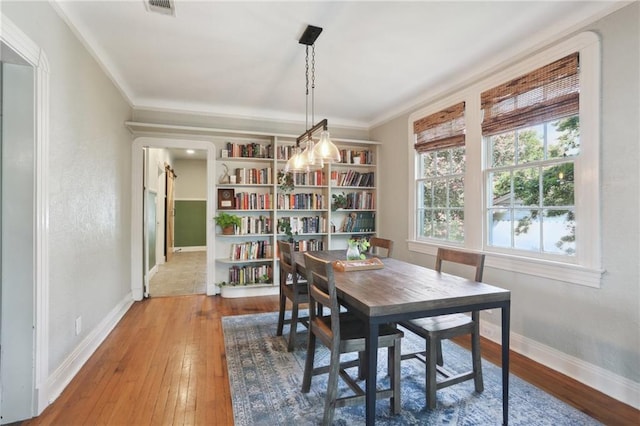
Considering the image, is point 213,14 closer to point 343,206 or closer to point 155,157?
point 343,206

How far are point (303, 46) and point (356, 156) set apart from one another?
239 cm

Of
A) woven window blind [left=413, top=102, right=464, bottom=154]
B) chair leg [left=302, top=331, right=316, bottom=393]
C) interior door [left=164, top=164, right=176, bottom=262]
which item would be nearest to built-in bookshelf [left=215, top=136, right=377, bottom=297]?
woven window blind [left=413, top=102, right=464, bottom=154]

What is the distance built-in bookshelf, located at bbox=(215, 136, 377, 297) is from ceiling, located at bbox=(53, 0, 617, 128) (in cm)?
82

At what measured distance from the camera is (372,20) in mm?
2281

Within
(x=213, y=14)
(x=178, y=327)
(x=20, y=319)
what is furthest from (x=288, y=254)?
(x=213, y=14)

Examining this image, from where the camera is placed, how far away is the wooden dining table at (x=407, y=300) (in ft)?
4.79

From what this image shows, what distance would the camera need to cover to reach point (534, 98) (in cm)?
251

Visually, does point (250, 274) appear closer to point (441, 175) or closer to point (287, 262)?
point (287, 262)

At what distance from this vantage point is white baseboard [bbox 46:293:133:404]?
6.46 feet

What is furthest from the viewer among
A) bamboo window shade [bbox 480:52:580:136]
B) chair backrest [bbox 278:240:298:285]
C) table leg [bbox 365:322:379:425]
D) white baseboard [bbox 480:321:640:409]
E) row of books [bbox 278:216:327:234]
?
row of books [bbox 278:216:327:234]

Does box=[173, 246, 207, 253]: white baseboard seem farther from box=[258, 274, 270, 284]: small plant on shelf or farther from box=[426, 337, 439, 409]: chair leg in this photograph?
box=[426, 337, 439, 409]: chair leg

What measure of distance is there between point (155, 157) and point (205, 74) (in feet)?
10.3

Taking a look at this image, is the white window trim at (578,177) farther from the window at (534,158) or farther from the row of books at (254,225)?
the row of books at (254,225)

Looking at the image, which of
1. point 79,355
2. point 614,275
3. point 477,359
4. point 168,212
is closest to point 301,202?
point 79,355
